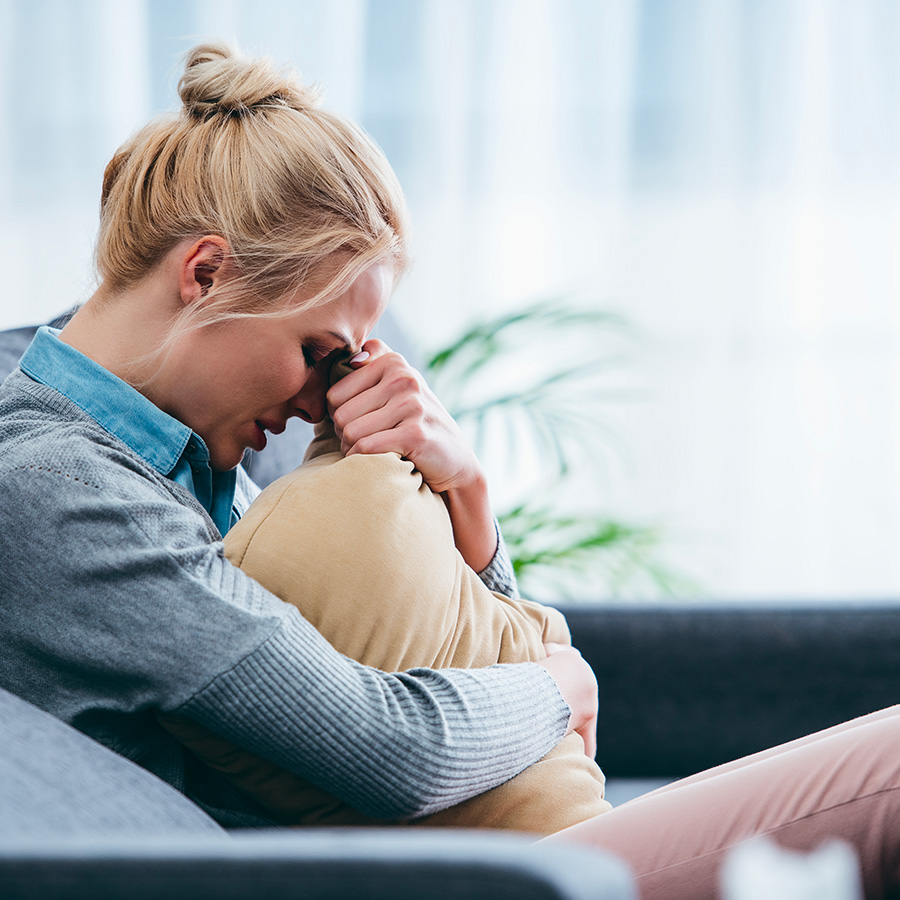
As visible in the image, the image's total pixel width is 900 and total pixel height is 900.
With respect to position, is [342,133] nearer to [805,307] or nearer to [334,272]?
[334,272]

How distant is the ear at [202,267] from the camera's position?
0.81 metres

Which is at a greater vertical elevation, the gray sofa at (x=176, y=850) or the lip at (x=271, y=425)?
A: the lip at (x=271, y=425)

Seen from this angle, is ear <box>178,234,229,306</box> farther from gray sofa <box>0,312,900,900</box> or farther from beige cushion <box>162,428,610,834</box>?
gray sofa <box>0,312,900,900</box>

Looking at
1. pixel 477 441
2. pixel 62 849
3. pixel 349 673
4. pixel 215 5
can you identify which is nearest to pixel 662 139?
pixel 477 441

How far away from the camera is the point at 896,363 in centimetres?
207

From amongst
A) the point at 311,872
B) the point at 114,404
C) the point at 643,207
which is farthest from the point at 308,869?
the point at 643,207

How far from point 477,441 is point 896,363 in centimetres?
101

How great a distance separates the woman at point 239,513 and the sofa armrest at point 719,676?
306 mm

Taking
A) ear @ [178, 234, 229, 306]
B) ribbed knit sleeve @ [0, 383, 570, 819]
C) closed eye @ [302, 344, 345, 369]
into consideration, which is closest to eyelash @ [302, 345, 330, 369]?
closed eye @ [302, 344, 345, 369]

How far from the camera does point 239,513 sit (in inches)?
40.4

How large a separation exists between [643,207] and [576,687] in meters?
1.45

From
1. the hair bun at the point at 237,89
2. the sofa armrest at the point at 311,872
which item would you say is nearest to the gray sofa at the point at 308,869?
the sofa armrest at the point at 311,872

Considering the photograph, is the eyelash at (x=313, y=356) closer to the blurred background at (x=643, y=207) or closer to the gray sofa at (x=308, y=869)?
the gray sofa at (x=308, y=869)

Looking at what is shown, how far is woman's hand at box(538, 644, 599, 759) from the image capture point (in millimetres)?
897
